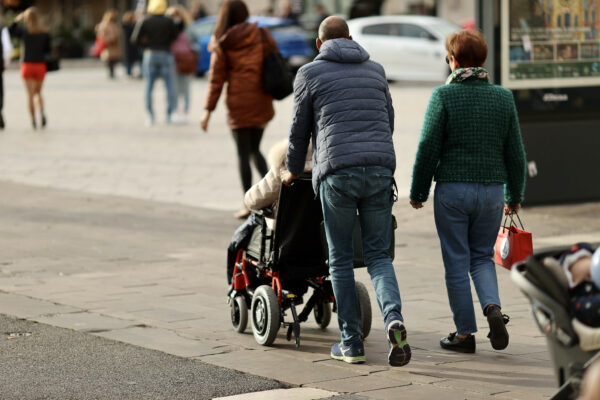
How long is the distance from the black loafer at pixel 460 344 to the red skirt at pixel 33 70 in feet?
45.3

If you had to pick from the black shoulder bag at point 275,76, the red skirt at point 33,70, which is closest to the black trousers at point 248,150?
the black shoulder bag at point 275,76

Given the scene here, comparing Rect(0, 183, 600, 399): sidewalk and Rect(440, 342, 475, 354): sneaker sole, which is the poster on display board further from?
Rect(440, 342, 475, 354): sneaker sole

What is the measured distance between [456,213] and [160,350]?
5.39 feet

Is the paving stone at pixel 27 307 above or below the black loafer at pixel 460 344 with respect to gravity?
below

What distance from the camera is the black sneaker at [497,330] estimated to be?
5.79m

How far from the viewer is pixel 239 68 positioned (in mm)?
9977

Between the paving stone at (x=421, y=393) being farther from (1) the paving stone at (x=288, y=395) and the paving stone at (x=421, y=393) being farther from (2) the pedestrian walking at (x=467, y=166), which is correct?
(2) the pedestrian walking at (x=467, y=166)

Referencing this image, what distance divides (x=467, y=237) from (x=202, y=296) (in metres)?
2.11

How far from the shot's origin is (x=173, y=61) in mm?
19516

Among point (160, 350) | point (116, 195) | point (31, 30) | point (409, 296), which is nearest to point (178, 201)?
point (116, 195)

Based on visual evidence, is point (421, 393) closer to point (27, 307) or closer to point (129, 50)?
point (27, 307)

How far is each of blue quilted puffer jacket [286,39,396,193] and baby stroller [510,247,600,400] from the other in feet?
6.34

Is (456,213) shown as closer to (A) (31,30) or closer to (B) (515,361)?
(B) (515,361)

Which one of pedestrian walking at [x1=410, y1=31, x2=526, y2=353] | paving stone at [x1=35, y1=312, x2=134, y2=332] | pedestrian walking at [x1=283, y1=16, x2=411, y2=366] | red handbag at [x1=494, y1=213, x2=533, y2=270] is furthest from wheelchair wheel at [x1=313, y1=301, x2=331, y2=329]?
red handbag at [x1=494, y1=213, x2=533, y2=270]
